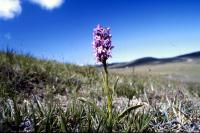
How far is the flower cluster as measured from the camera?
159 inches

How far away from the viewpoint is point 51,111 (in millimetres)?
4266

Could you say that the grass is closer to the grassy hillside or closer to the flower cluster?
the flower cluster

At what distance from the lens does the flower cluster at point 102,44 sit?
4.05 metres

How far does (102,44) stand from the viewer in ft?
13.3

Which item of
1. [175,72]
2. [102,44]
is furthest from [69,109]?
[175,72]

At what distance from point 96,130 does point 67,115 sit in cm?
72

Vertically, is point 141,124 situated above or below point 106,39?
below

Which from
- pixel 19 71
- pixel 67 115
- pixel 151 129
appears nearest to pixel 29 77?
pixel 19 71

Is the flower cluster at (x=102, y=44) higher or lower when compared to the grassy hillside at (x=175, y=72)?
higher

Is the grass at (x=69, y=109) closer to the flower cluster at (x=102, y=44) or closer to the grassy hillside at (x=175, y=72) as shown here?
the flower cluster at (x=102, y=44)

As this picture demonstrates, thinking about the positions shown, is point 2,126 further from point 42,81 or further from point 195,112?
point 42,81

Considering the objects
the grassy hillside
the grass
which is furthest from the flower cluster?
the grassy hillside

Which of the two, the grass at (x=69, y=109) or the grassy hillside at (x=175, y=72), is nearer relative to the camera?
the grass at (x=69, y=109)

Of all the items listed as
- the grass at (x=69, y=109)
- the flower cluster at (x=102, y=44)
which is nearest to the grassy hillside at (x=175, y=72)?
the grass at (x=69, y=109)
